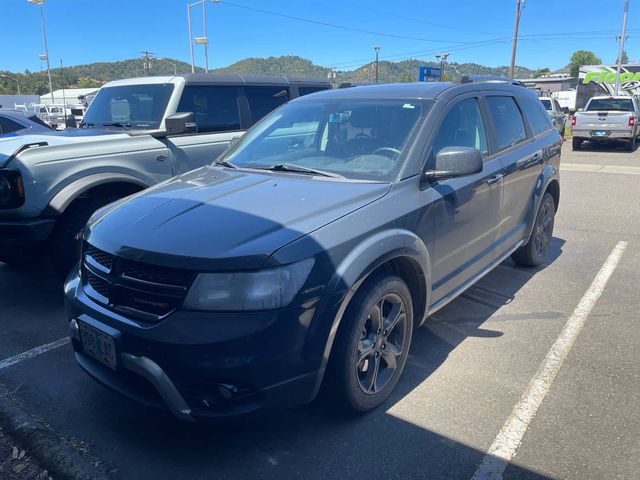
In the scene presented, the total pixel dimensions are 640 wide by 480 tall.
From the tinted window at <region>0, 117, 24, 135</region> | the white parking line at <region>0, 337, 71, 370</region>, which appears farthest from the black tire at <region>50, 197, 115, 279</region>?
the tinted window at <region>0, 117, 24, 135</region>

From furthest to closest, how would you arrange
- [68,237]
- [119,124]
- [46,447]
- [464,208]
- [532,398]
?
[119,124] → [68,237] → [464,208] → [532,398] → [46,447]

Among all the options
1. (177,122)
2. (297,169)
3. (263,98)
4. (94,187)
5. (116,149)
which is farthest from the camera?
(263,98)

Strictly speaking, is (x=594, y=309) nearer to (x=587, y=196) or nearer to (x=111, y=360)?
(x=111, y=360)

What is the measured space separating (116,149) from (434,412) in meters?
3.68

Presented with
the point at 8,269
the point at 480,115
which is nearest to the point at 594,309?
the point at 480,115

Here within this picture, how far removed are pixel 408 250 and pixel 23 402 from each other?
98.2 inches

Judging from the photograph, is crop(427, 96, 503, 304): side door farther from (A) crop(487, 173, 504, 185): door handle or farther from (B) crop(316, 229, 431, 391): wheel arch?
(B) crop(316, 229, 431, 391): wheel arch

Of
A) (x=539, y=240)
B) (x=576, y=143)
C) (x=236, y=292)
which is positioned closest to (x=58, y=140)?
(x=236, y=292)

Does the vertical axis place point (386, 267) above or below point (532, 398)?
above

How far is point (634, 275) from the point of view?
17.3 feet

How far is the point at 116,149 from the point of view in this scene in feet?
15.9

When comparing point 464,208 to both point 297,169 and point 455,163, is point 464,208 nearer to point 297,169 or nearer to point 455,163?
point 455,163

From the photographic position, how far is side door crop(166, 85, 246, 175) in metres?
5.45

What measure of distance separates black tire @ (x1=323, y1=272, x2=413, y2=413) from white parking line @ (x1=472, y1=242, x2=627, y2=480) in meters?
0.67
